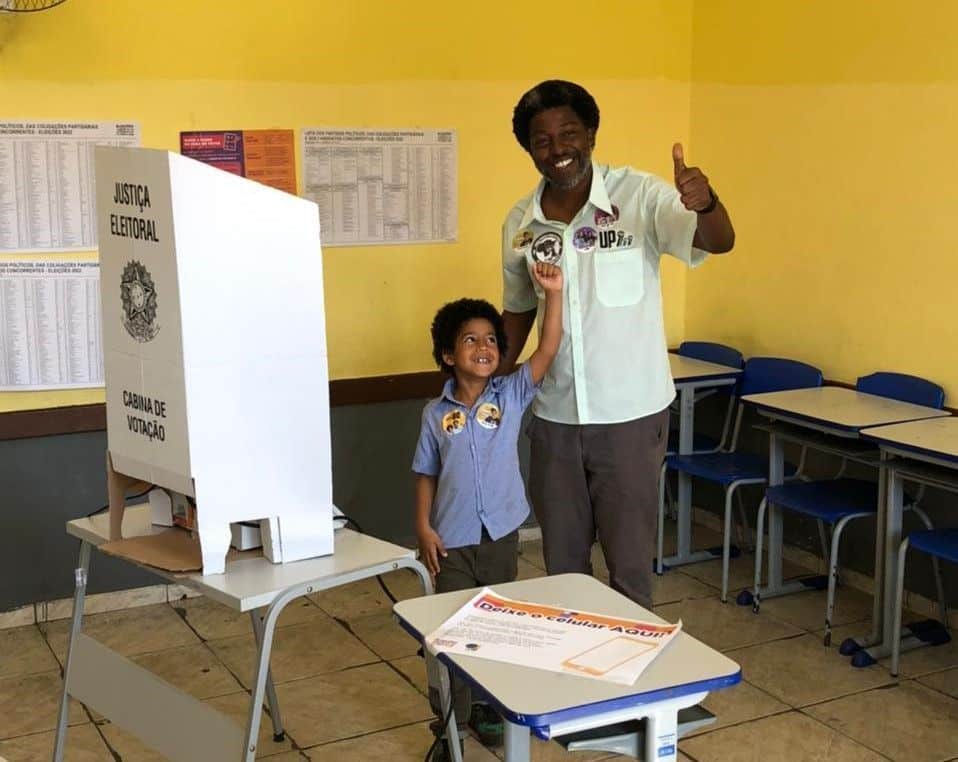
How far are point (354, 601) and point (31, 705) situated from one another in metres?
1.16

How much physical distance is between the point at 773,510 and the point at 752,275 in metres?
1.01

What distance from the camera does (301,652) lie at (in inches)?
150

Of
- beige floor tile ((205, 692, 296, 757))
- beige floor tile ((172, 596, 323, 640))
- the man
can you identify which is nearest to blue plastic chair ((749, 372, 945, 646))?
the man

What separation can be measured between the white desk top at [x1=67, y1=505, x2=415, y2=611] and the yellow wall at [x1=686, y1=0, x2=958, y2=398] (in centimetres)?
229

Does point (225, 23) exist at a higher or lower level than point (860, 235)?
higher

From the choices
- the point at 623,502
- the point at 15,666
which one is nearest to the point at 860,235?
the point at 623,502

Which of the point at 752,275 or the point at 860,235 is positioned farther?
the point at 752,275

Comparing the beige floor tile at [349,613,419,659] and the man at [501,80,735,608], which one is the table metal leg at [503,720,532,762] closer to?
the man at [501,80,735,608]

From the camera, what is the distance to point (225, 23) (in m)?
4.09

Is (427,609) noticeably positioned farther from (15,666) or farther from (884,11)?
(884,11)

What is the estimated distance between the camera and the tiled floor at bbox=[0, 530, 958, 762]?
315cm

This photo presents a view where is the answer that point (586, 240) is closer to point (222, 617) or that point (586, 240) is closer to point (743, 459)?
point (743, 459)

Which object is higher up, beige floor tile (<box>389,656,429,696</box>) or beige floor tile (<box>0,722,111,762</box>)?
beige floor tile (<box>389,656,429,696</box>)

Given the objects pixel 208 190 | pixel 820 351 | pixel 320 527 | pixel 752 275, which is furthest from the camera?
pixel 752 275
